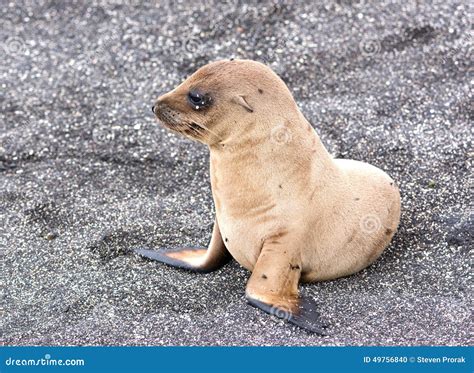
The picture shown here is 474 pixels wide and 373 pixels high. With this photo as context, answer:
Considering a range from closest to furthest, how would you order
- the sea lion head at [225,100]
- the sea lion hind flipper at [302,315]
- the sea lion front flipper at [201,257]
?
the sea lion hind flipper at [302,315], the sea lion head at [225,100], the sea lion front flipper at [201,257]

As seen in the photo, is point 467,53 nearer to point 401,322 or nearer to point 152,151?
point 152,151

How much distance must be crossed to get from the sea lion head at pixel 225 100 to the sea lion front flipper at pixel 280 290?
66 centimetres

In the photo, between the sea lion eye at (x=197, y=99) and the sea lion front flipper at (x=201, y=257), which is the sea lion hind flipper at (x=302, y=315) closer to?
the sea lion front flipper at (x=201, y=257)

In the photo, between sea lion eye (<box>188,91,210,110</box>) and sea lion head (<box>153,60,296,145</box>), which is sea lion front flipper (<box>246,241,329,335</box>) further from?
sea lion eye (<box>188,91,210,110</box>)

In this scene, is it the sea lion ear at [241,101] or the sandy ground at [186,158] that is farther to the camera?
the sandy ground at [186,158]

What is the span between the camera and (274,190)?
4.78 metres

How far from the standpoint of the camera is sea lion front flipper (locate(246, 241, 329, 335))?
4.59 metres

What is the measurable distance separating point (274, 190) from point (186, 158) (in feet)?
5.57

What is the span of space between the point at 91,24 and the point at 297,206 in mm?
3862

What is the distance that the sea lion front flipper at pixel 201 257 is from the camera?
17.1 ft

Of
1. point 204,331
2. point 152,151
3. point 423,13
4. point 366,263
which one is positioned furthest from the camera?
point 423,13

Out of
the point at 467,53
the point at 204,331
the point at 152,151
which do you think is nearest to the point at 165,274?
the point at 204,331

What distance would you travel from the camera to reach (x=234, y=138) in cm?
472

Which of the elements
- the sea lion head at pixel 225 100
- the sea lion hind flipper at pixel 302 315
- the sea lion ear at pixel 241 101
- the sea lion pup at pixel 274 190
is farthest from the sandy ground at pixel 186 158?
the sea lion ear at pixel 241 101
